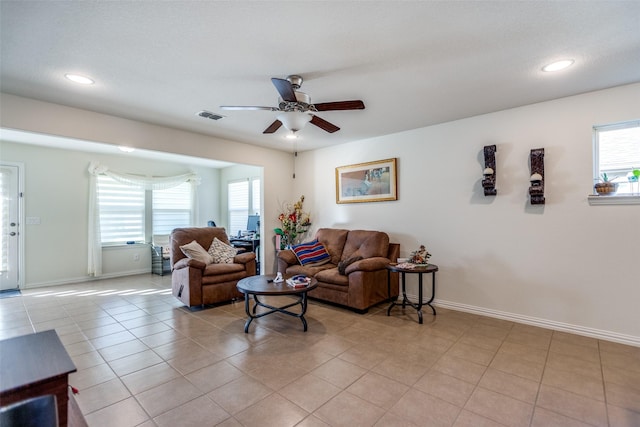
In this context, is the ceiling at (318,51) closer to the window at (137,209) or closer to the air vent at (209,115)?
the air vent at (209,115)

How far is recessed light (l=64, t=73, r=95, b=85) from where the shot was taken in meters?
2.57

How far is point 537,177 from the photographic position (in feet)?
10.3

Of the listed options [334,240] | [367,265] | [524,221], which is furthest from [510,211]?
[334,240]

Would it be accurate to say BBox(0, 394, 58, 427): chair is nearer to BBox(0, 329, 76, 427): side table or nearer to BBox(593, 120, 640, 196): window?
BBox(0, 329, 76, 427): side table

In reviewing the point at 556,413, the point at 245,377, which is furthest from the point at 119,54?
the point at 556,413

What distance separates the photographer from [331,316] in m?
3.58

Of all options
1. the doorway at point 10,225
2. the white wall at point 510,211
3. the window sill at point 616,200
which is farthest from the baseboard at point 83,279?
the window sill at point 616,200

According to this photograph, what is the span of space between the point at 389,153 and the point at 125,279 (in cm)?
544

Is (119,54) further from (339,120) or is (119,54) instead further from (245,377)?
(245,377)

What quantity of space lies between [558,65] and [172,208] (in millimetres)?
6905

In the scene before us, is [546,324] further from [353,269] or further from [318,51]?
[318,51]

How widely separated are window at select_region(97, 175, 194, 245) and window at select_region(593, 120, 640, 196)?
7.10 m

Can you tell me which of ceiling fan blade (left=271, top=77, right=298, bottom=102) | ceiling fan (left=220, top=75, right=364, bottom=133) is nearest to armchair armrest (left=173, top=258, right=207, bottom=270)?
ceiling fan (left=220, top=75, right=364, bottom=133)

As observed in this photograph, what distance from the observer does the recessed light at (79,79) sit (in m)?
2.57
